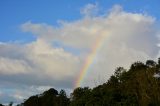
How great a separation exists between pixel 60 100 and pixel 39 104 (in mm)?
11955

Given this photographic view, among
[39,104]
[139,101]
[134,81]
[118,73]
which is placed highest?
[39,104]

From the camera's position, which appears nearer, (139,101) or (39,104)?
(139,101)

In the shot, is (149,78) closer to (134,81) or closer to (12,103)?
(134,81)

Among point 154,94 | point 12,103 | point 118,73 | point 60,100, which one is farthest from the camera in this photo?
point 12,103

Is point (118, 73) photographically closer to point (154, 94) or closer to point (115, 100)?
point (115, 100)

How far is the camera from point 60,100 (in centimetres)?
13650

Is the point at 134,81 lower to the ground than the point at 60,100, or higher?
lower

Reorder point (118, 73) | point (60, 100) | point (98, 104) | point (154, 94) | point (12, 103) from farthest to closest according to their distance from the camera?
1. point (12, 103)
2. point (60, 100)
3. point (118, 73)
4. point (98, 104)
5. point (154, 94)

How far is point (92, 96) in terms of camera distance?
91062 millimetres

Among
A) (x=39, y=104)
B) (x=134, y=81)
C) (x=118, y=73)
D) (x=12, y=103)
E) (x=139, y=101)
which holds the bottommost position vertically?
(x=139, y=101)

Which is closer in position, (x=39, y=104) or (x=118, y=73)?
(x=118, y=73)

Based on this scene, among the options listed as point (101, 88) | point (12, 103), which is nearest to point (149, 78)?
point (101, 88)

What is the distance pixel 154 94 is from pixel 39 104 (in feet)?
243

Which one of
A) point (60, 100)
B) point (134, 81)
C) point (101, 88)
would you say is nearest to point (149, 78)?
point (134, 81)
